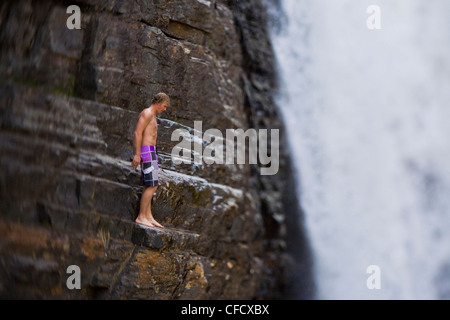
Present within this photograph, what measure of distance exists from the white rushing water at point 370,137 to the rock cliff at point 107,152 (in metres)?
1.76

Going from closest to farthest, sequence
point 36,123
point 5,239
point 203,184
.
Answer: point 5,239 < point 36,123 < point 203,184

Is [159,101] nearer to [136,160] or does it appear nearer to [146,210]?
[136,160]

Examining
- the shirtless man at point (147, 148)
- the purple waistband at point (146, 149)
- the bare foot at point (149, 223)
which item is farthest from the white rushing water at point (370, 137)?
the purple waistband at point (146, 149)

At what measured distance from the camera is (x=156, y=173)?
4184 mm

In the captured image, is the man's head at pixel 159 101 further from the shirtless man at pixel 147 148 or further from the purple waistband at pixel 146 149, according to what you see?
the purple waistband at pixel 146 149

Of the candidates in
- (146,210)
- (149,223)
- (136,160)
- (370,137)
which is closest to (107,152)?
(136,160)

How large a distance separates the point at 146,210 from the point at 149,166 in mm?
416

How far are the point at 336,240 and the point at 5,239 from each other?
→ 4575mm

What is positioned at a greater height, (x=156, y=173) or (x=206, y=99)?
(x=206, y=99)

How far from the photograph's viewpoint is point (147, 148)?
415 cm

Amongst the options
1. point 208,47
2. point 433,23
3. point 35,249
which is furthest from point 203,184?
point 433,23

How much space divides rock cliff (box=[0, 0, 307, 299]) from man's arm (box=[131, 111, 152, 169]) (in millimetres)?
293

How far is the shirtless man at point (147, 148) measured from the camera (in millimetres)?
4125
